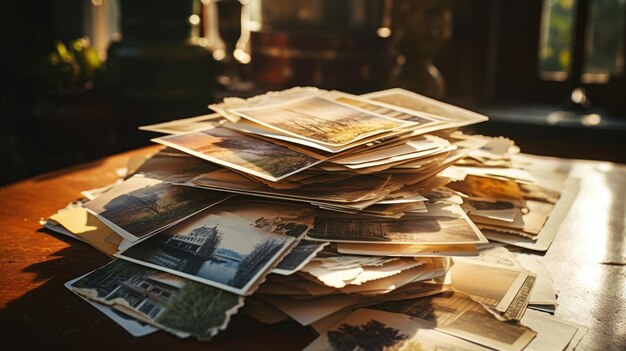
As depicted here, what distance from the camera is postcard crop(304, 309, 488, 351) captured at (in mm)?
559

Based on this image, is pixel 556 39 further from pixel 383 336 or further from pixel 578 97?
pixel 383 336

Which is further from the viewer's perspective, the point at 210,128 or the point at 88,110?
the point at 88,110

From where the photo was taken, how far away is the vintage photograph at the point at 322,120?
0.80 m

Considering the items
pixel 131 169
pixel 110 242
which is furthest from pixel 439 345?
pixel 131 169

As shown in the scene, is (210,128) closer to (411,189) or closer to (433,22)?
(411,189)

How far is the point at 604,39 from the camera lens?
284 cm

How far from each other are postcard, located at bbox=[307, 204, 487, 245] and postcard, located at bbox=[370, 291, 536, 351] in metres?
0.06

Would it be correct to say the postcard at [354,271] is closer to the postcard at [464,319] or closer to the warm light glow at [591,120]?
the postcard at [464,319]

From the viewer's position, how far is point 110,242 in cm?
77

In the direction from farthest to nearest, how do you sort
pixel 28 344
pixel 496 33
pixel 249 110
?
pixel 496 33, pixel 249 110, pixel 28 344

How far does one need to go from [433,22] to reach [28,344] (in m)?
1.87

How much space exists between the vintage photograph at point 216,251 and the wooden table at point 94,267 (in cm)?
4

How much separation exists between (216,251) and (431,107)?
53 cm

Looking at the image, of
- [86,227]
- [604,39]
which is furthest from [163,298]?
[604,39]
